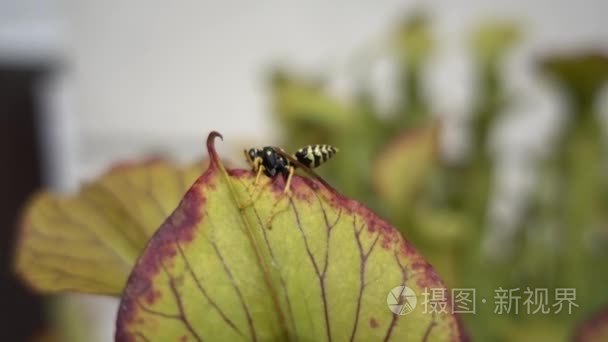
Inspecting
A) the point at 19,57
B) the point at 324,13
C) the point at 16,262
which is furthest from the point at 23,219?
the point at 19,57

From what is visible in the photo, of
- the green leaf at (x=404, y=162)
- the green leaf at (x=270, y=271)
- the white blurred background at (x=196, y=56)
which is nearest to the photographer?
the green leaf at (x=270, y=271)

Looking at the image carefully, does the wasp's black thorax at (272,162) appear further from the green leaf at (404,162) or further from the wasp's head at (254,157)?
the green leaf at (404,162)

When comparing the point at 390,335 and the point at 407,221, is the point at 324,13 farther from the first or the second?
the point at 390,335

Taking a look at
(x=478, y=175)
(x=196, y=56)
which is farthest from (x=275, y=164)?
(x=196, y=56)

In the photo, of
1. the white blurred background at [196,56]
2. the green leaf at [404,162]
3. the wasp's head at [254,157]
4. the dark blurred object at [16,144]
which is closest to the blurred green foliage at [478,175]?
the green leaf at [404,162]

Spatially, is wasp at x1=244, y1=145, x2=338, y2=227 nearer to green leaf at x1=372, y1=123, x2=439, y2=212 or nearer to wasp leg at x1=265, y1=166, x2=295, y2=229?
wasp leg at x1=265, y1=166, x2=295, y2=229

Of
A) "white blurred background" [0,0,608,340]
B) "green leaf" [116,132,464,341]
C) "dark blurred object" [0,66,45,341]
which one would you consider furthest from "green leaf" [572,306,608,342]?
"dark blurred object" [0,66,45,341]

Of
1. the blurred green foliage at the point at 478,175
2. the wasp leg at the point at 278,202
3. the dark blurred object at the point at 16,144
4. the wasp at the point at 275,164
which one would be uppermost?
the wasp at the point at 275,164
